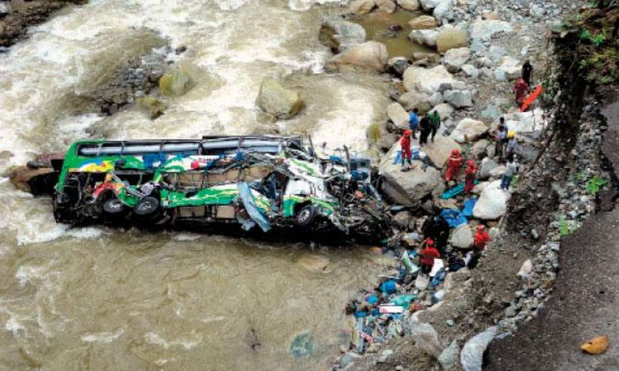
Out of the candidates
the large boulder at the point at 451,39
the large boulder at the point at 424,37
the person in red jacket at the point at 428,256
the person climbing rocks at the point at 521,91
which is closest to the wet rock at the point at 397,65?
the large boulder at the point at 451,39

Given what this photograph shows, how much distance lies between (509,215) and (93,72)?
13892mm

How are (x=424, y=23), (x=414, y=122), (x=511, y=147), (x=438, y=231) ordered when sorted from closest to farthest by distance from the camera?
(x=438, y=231)
(x=511, y=147)
(x=414, y=122)
(x=424, y=23)

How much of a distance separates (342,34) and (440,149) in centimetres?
756

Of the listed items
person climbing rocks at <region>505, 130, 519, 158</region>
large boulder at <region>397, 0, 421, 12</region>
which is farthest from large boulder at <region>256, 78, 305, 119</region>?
large boulder at <region>397, 0, 421, 12</region>

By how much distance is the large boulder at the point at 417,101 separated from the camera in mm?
16172

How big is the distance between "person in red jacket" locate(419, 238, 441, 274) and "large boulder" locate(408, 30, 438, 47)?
10.3 meters

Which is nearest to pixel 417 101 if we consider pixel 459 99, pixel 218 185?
pixel 459 99

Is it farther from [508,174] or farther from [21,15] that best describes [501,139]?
[21,15]

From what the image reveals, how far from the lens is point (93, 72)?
18219 millimetres

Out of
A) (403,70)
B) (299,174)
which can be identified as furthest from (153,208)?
(403,70)

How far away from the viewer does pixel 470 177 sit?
1277 cm

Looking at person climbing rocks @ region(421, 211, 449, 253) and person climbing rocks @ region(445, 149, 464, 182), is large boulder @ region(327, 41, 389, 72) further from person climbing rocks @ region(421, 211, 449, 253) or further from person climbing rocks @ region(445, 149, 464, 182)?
person climbing rocks @ region(421, 211, 449, 253)

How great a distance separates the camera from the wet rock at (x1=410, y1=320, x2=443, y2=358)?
7910 millimetres

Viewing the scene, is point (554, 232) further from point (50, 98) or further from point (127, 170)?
point (50, 98)
